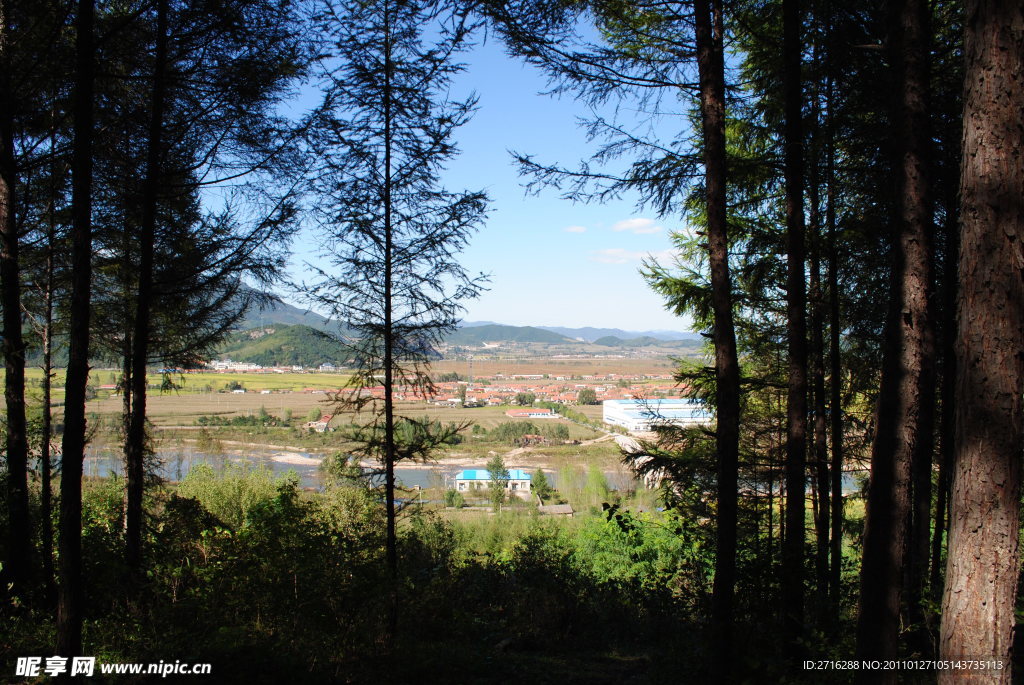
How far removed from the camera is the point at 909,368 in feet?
12.0

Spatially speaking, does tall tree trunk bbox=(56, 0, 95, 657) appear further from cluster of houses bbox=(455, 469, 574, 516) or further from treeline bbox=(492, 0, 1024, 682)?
cluster of houses bbox=(455, 469, 574, 516)

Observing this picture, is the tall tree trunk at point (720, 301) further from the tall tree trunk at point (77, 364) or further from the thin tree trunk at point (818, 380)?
the tall tree trunk at point (77, 364)

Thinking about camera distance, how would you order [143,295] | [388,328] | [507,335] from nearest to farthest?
[143,295] < [388,328] < [507,335]

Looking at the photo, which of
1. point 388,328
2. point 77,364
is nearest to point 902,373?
point 388,328

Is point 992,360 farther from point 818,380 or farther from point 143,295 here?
point 143,295

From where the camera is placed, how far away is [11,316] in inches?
206

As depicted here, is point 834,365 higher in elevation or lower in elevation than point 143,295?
lower

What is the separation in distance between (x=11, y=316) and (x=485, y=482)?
59.9 feet

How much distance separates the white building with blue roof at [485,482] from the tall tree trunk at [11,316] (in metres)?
17.0

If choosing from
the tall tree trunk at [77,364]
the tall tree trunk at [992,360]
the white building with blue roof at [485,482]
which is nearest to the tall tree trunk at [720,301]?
the tall tree trunk at [992,360]

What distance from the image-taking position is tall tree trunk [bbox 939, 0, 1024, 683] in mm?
2623

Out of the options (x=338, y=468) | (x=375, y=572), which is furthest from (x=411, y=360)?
(x=375, y=572)

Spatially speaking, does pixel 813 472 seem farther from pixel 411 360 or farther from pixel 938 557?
pixel 411 360

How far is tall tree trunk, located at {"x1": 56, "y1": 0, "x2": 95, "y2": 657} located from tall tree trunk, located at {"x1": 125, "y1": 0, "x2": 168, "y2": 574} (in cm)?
155
